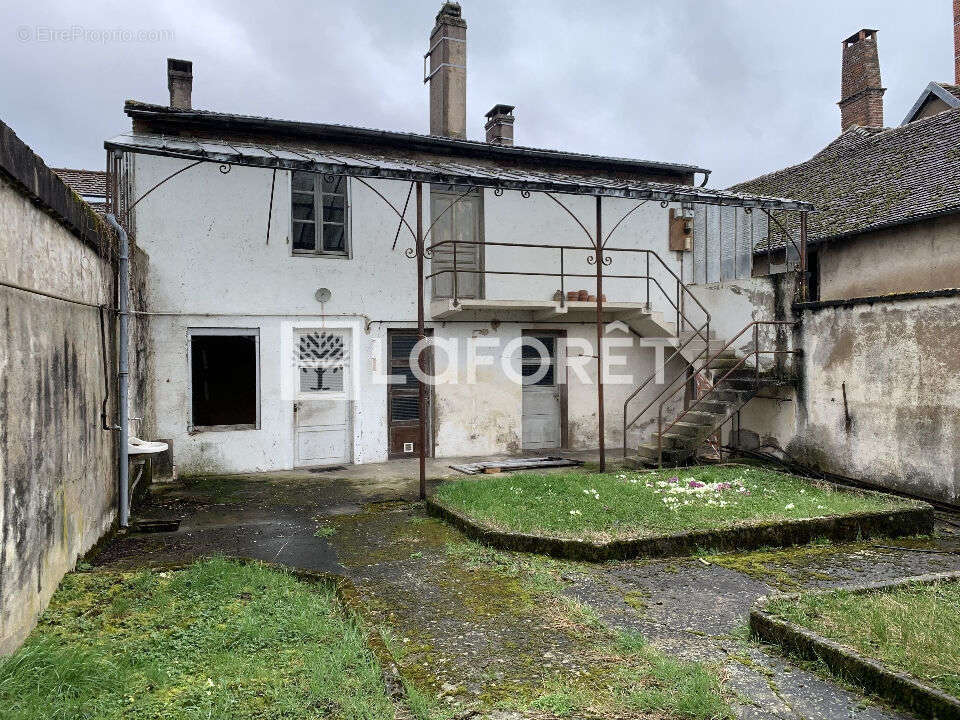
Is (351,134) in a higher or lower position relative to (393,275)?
higher

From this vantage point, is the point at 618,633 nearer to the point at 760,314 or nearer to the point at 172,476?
the point at 172,476

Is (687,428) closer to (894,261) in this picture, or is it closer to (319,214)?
(894,261)

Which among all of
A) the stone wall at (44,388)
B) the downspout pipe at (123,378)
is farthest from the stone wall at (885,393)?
the stone wall at (44,388)

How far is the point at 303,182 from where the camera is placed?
11359mm

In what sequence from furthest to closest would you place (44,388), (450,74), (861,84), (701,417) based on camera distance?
(861,84) → (450,74) → (701,417) → (44,388)

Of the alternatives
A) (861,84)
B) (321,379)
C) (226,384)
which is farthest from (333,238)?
(861,84)

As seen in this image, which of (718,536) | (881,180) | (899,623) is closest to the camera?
(899,623)

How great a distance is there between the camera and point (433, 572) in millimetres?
6148

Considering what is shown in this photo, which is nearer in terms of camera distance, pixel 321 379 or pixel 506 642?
pixel 506 642

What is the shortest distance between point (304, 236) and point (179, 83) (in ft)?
10.8

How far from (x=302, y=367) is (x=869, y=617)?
8.59 m

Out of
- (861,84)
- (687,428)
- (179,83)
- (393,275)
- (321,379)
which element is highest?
(861,84)

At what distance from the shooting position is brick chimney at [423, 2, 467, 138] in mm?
13609

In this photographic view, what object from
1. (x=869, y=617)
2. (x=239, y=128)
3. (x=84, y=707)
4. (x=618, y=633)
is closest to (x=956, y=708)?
(x=869, y=617)
